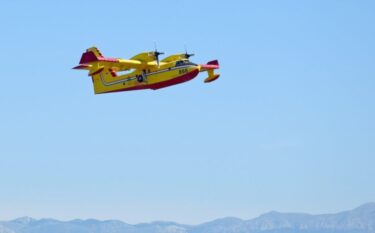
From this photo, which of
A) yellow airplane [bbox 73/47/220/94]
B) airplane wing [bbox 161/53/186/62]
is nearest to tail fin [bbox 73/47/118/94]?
yellow airplane [bbox 73/47/220/94]

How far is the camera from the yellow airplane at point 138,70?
128250mm

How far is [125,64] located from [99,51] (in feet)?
18.8

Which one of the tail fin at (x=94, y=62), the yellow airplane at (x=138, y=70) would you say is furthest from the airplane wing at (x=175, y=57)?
the tail fin at (x=94, y=62)

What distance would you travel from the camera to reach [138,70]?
436 ft

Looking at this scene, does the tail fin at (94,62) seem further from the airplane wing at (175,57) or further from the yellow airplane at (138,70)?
the airplane wing at (175,57)

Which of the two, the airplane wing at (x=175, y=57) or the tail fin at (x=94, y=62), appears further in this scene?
the airplane wing at (x=175, y=57)

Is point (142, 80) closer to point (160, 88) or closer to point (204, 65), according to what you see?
point (160, 88)

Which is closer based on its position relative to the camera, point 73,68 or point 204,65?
point 73,68

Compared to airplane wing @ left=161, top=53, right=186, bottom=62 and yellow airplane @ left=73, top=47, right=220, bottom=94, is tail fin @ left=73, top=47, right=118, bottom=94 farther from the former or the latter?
airplane wing @ left=161, top=53, right=186, bottom=62

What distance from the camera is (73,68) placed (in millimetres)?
128500

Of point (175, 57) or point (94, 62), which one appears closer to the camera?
point (94, 62)

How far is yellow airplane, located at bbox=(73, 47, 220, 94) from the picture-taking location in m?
128

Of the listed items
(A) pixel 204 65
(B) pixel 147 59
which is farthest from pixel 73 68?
(A) pixel 204 65

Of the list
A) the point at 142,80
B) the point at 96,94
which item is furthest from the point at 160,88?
the point at 96,94
